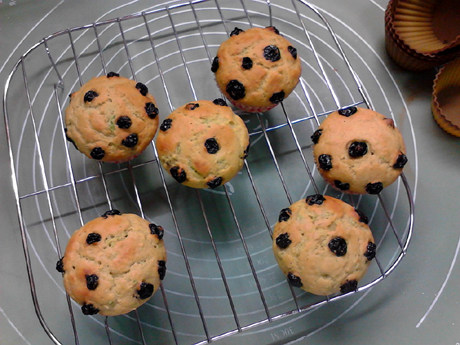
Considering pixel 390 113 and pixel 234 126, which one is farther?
pixel 390 113

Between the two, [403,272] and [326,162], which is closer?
[326,162]

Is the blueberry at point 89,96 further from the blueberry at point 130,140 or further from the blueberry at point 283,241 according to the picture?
the blueberry at point 283,241

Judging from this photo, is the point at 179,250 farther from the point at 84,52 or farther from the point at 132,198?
the point at 84,52

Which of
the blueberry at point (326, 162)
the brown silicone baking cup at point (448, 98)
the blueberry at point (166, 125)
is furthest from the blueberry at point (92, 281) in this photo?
the brown silicone baking cup at point (448, 98)

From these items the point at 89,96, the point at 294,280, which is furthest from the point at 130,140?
the point at 294,280

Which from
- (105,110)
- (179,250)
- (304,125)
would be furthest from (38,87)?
(304,125)

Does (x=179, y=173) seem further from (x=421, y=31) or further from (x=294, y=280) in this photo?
(x=421, y=31)
